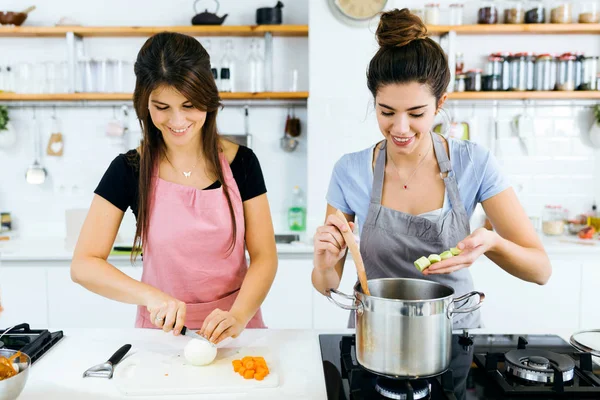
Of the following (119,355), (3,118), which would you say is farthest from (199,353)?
(3,118)

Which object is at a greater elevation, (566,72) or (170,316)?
(566,72)

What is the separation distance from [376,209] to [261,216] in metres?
0.38

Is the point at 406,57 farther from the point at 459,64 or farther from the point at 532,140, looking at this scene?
the point at 532,140

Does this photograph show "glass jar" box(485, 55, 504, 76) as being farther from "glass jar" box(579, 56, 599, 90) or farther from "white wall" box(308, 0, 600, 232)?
"glass jar" box(579, 56, 599, 90)

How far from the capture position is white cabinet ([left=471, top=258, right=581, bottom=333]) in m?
3.21

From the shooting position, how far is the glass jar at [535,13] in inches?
142

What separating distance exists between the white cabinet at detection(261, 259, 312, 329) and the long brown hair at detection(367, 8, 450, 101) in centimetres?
176

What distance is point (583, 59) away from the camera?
360 centimetres

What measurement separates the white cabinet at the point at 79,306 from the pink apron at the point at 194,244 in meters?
1.47

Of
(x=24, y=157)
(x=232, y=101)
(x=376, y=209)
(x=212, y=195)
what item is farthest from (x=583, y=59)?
(x=24, y=157)

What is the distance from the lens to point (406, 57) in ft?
4.97

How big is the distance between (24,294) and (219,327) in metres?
2.20

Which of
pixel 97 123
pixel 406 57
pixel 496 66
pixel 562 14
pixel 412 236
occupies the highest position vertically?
pixel 562 14

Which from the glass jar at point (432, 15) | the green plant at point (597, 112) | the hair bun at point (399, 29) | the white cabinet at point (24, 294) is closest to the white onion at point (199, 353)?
the hair bun at point (399, 29)
